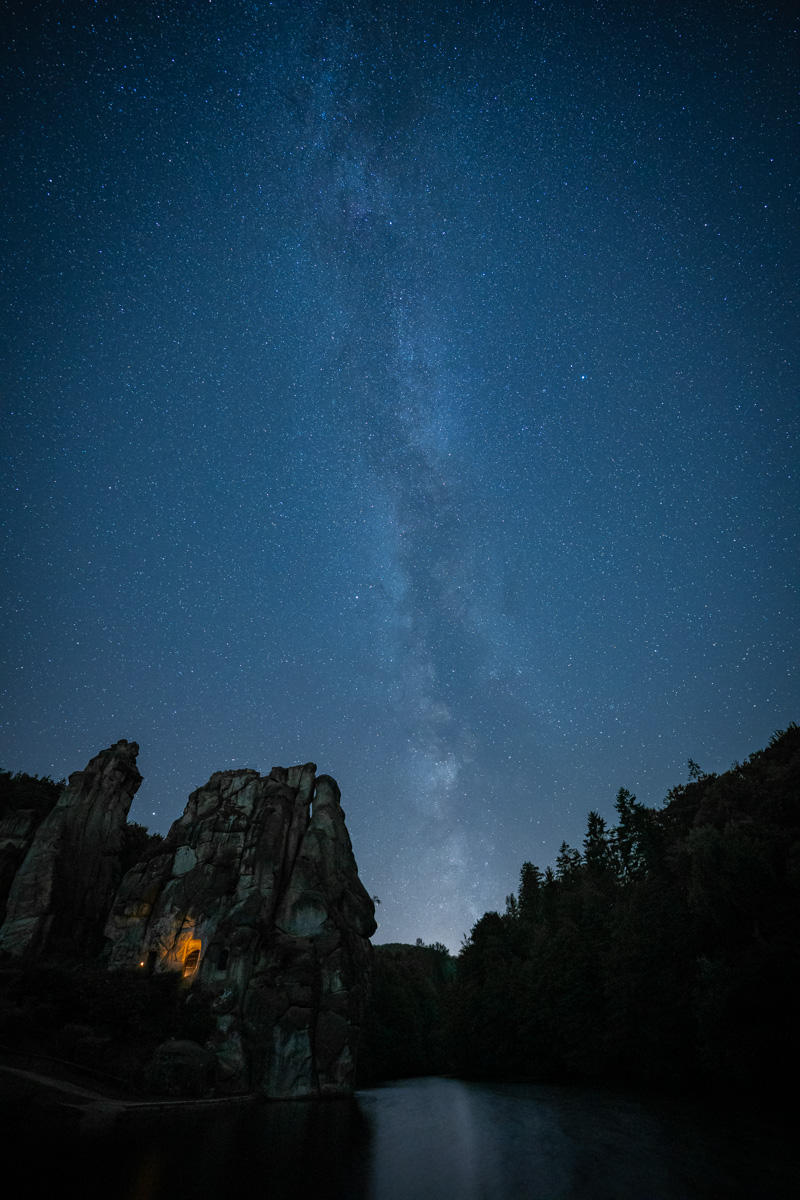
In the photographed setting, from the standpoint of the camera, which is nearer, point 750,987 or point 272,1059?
point 750,987

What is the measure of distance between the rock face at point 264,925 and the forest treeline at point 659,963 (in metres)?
20.2

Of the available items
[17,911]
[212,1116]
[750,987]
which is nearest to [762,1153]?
[750,987]

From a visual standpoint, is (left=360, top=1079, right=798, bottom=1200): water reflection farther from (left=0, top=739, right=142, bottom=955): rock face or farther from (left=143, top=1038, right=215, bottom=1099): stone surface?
(left=0, top=739, right=142, bottom=955): rock face

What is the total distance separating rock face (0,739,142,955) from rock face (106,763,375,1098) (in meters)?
3.52

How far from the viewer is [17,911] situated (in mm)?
45875

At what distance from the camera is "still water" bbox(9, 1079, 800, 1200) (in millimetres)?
16297

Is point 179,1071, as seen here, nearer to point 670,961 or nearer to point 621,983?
point 621,983

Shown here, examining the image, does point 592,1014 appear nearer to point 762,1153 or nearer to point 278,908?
point 278,908

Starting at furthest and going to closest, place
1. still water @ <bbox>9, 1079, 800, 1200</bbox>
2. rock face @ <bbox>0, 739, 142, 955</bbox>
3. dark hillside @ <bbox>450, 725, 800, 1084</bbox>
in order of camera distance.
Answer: rock face @ <bbox>0, 739, 142, 955</bbox> → dark hillside @ <bbox>450, 725, 800, 1084</bbox> → still water @ <bbox>9, 1079, 800, 1200</bbox>

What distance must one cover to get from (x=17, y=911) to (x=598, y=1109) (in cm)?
4664

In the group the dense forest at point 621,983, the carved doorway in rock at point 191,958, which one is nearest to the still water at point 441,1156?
the dense forest at point 621,983

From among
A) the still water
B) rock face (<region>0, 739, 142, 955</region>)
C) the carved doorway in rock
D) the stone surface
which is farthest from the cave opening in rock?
the still water

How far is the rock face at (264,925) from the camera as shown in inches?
1615

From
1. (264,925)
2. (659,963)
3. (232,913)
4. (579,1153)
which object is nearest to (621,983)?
(659,963)
